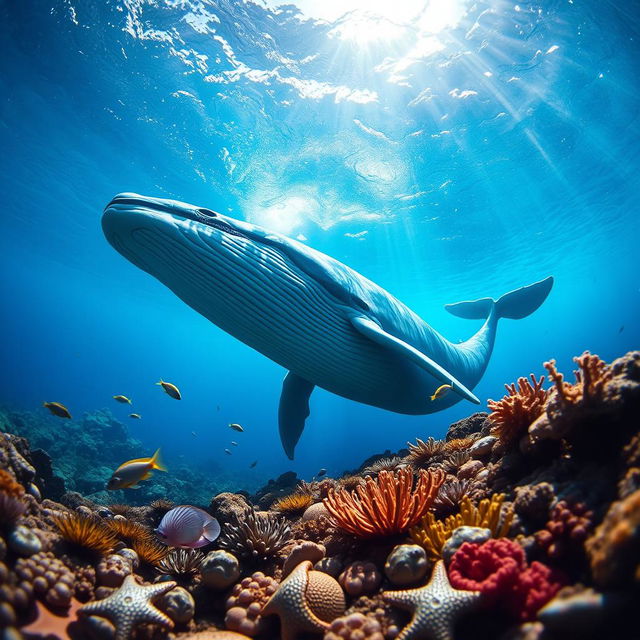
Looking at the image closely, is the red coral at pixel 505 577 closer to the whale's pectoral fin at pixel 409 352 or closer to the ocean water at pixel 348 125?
the whale's pectoral fin at pixel 409 352

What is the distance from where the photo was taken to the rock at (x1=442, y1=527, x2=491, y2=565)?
235cm

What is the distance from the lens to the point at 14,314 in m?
102

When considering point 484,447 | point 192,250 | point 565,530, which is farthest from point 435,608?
point 192,250

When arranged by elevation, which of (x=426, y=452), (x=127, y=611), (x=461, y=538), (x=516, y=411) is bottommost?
(x=127, y=611)

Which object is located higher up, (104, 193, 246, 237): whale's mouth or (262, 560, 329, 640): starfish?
(104, 193, 246, 237): whale's mouth

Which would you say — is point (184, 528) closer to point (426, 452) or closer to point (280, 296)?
point (280, 296)

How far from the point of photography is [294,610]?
8.03 feet

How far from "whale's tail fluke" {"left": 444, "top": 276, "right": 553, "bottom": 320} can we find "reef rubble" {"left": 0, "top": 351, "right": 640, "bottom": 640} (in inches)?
318

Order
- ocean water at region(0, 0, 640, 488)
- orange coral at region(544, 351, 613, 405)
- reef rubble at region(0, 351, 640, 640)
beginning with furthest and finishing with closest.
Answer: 1. ocean water at region(0, 0, 640, 488)
2. orange coral at region(544, 351, 613, 405)
3. reef rubble at region(0, 351, 640, 640)

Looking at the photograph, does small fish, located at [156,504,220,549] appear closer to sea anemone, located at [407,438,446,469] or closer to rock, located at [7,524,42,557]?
rock, located at [7,524,42,557]

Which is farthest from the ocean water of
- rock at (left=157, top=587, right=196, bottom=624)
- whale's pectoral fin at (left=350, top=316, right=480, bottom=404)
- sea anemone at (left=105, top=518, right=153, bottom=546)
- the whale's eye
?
rock at (left=157, top=587, right=196, bottom=624)

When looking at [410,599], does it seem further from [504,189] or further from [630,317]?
[630,317]

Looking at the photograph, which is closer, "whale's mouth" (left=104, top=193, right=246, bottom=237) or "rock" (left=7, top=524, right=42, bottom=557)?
"rock" (left=7, top=524, right=42, bottom=557)

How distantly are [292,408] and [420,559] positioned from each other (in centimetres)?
492
